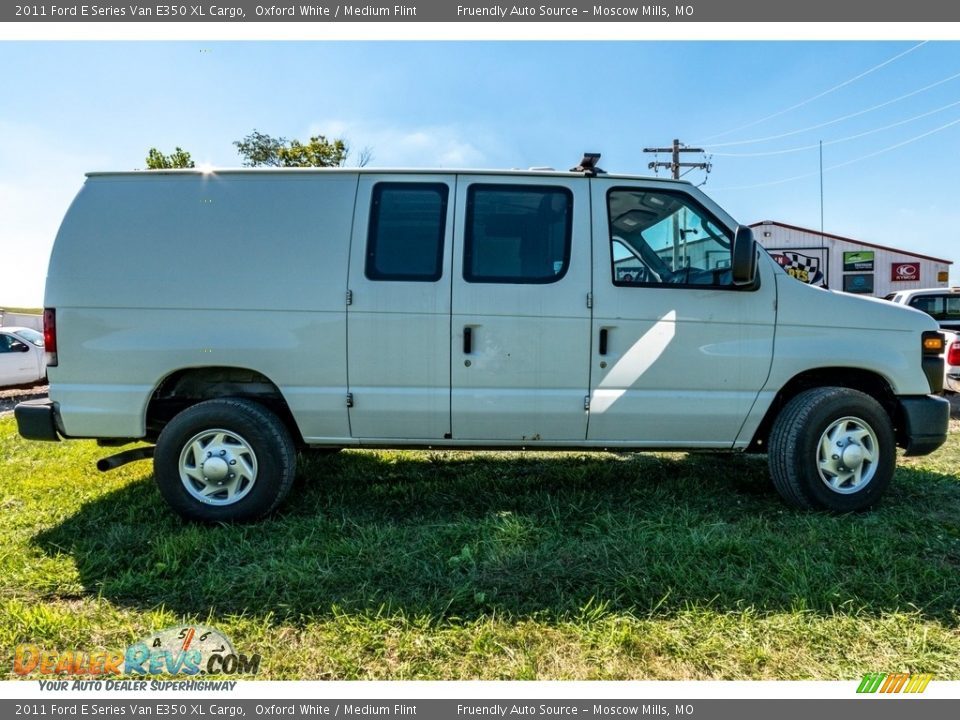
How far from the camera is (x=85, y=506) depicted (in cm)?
389

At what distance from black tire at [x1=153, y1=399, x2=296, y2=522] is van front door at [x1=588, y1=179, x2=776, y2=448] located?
81.8 inches

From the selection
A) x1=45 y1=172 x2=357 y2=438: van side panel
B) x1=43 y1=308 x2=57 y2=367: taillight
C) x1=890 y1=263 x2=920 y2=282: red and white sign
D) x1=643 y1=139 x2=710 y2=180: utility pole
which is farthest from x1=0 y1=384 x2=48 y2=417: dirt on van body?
x1=890 y1=263 x2=920 y2=282: red and white sign

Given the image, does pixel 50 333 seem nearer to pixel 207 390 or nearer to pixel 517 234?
pixel 207 390

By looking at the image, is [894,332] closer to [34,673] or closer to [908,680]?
[908,680]

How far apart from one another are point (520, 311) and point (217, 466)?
2165 millimetres

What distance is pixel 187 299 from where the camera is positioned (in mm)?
3482

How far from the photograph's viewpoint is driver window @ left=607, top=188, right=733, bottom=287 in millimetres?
3623

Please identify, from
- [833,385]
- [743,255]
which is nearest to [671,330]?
[743,255]

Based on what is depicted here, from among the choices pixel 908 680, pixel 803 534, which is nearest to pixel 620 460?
pixel 803 534

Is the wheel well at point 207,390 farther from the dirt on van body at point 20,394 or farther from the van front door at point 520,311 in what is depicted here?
the dirt on van body at point 20,394

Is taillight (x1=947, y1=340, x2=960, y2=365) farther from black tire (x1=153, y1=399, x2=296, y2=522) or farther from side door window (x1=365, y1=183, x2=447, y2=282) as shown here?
black tire (x1=153, y1=399, x2=296, y2=522)

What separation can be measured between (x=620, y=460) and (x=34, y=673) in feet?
13.8

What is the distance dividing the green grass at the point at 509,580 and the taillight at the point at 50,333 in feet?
3.59

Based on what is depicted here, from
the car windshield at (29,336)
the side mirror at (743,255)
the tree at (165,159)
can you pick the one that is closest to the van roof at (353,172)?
the side mirror at (743,255)
